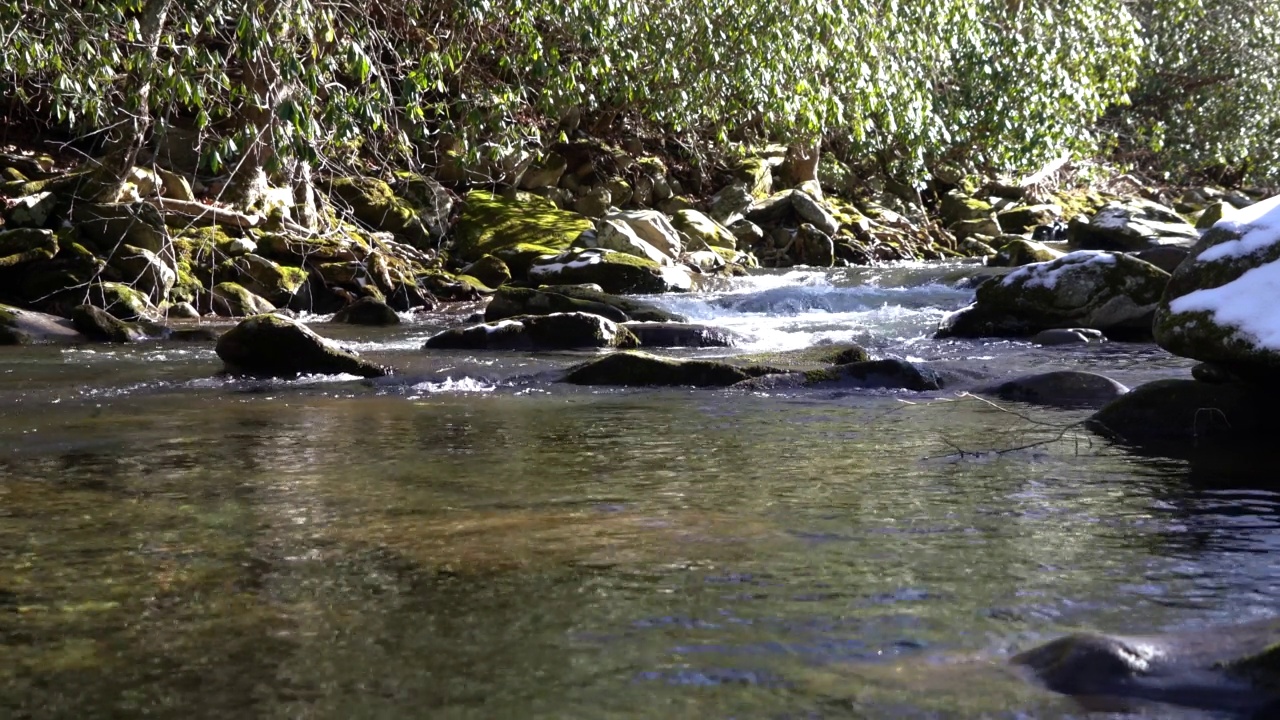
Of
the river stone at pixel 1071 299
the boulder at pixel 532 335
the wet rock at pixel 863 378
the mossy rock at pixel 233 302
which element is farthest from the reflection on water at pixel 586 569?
the mossy rock at pixel 233 302

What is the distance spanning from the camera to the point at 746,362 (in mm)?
10297

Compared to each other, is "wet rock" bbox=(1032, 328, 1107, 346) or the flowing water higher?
the flowing water

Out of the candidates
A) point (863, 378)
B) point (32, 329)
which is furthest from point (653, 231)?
point (863, 378)

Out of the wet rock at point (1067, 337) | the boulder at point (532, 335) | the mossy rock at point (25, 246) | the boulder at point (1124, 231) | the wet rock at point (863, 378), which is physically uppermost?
the mossy rock at point (25, 246)

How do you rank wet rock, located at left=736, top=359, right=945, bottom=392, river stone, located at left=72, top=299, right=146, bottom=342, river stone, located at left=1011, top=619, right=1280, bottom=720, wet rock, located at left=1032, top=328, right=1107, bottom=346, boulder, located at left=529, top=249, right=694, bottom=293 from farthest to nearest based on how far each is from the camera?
boulder, located at left=529, top=249, right=694, bottom=293 < river stone, located at left=72, top=299, right=146, bottom=342 < wet rock, located at left=1032, top=328, right=1107, bottom=346 < wet rock, located at left=736, top=359, right=945, bottom=392 < river stone, located at left=1011, top=619, right=1280, bottom=720

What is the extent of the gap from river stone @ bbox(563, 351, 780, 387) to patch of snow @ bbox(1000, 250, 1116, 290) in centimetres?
507

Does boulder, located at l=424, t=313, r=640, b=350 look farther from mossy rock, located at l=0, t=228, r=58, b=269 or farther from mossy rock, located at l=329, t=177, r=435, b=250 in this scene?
mossy rock, located at l=329, t=177, r=435, b=250

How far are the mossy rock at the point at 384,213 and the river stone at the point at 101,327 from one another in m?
6.69

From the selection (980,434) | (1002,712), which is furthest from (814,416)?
(1002,712)

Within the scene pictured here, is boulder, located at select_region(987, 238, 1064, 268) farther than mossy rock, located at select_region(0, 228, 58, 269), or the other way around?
boulder, located at select_region(987, 238, 1064, 268)

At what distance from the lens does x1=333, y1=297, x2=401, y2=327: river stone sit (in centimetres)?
1551

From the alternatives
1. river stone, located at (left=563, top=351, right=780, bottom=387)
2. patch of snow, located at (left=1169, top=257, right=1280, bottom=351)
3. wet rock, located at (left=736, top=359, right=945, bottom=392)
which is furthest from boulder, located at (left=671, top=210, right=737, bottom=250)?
patch of snow, located at (left=1169, top=257, right=1280, bottom=351)

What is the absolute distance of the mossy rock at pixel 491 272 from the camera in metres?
19.0

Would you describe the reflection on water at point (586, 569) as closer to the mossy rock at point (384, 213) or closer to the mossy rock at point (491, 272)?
the mossy rock at point (491, 272)
